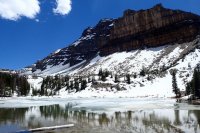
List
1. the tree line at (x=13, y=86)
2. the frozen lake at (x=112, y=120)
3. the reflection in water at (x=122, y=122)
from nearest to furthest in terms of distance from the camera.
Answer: the reflection in water at (x=122, y=122)
the frozen lake at (x=112, y=120)
the tree line at (x=13, y=86)

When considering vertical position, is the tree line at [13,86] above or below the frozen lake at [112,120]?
above

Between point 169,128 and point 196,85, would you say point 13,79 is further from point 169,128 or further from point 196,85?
point 169,128

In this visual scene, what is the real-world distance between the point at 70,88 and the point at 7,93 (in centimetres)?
4065

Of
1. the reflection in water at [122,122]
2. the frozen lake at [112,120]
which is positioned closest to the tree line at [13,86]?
the frozen lake at [112,120]

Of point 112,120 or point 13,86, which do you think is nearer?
point 112,120

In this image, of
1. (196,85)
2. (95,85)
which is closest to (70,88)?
(95,85)

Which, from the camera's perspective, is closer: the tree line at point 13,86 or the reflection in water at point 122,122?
the reflection in water at point 122,122

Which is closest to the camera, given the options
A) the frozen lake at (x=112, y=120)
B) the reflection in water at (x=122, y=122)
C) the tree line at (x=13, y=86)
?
the reflection in water at (x=122, y=122)

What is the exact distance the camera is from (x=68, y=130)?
33250 mm

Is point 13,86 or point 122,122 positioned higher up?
point 13,86

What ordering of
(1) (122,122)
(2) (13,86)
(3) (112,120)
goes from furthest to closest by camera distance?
(2) (13,86), (3) (112,120), (1) (122,122)

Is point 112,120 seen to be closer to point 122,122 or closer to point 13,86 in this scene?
point 122,122

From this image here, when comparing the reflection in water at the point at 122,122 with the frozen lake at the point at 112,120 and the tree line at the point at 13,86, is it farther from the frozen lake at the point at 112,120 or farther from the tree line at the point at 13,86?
the tree line at the point at 13,86

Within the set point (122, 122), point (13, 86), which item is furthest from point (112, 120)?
point (13, 86)
